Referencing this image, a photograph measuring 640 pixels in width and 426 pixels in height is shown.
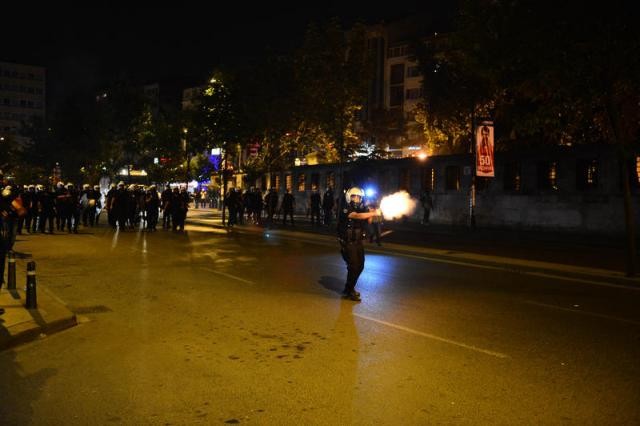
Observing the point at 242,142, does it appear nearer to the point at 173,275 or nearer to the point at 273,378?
the point at 173,275

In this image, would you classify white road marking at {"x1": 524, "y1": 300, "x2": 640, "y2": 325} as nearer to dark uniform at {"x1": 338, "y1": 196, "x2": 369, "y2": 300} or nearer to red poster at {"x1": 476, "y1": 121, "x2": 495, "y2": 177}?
dark uniform at {"x1": 338, "y1": 196, "x2": 369, "y2": 300}

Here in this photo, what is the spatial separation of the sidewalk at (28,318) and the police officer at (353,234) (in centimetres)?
429

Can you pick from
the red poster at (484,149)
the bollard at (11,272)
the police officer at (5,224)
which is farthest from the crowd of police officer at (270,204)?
the police officer at (5,224)

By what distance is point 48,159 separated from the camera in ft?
247

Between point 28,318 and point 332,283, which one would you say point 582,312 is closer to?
point 332,283

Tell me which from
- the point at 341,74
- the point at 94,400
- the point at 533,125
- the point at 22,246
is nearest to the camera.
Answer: the point at 94,400

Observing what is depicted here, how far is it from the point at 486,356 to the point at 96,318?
17.4 ft

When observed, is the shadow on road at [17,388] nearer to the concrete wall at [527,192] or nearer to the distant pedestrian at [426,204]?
the concrete wall at [527,192]

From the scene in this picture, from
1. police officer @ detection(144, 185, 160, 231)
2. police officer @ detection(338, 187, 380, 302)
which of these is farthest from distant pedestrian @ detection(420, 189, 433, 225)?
police officer @ detection(338, 187, 380, 302)

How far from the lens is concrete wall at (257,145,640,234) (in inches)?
1049

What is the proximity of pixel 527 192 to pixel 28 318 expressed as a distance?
86.7 ft

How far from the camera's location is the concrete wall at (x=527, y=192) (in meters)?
26.7

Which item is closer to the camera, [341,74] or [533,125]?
[533,125]

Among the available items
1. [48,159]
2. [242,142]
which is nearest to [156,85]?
[48,159]
